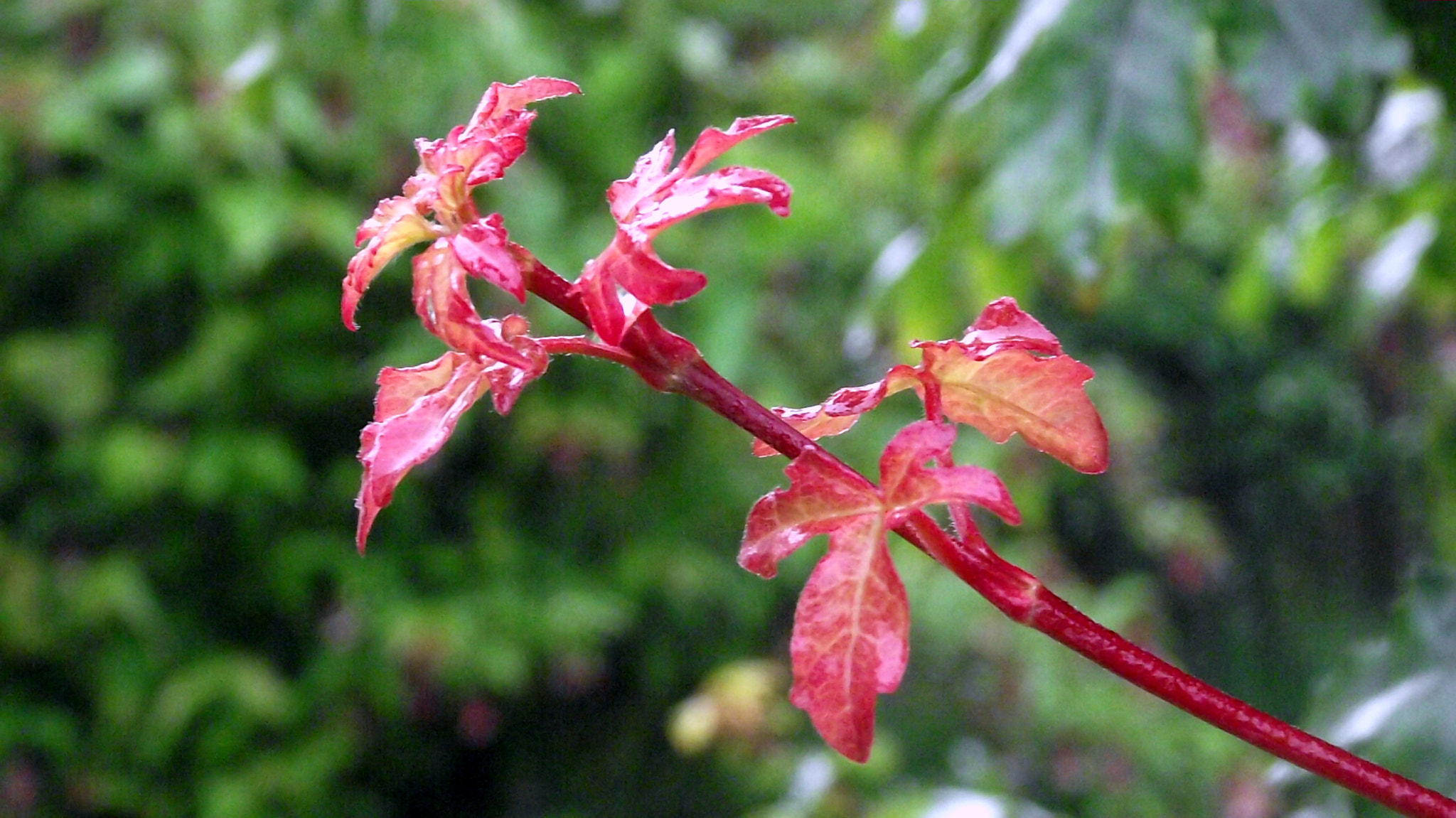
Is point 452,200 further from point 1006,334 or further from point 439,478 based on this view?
point 439,478

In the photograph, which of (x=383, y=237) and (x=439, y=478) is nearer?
(x=383, y=237)

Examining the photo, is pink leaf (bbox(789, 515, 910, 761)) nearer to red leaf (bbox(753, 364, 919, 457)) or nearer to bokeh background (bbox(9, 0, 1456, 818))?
red leaf (bbox(753, 364, 919, 457))

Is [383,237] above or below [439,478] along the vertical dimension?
above

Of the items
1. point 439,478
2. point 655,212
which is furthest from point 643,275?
point 439,478

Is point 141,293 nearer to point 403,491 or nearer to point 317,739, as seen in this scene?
point 403,491

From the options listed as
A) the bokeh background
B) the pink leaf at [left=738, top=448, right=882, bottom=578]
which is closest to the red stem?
the pink leaf at [left=738, top=448, right=882, bottom=578]

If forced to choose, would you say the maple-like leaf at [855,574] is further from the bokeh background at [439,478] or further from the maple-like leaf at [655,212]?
the bokeh background at [439,478]
